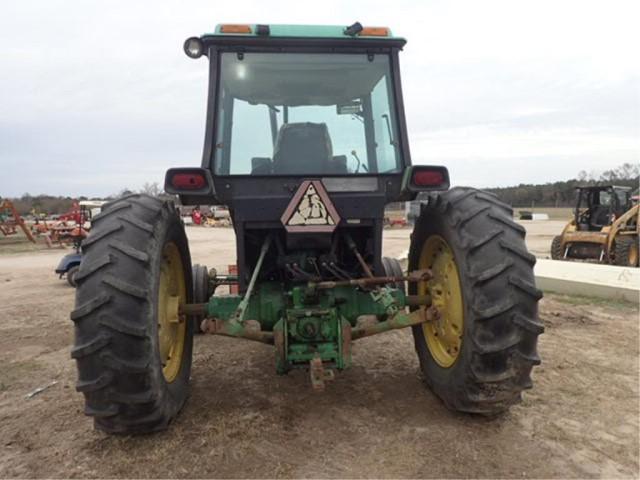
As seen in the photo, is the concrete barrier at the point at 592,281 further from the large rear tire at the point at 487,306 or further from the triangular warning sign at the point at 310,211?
the triangular warning sign at the point at 310,211

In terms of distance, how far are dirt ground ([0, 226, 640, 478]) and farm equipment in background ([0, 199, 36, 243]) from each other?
66.5ft

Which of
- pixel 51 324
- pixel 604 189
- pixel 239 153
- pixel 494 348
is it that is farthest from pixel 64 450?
pixel 604 189


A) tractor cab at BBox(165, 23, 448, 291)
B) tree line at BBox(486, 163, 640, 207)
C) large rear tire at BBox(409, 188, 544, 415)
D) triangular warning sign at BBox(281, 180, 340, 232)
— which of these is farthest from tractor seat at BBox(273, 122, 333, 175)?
tree line at BBox(486, 163, 640, 207)

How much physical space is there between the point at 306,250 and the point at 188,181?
966mm

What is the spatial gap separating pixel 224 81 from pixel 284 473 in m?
2.54

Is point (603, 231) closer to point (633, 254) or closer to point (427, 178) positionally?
point (633, 254)

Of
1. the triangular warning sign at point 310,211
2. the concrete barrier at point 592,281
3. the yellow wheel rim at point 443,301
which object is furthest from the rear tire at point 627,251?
the triangular warning sign at point 310,211

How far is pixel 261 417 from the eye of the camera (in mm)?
3234

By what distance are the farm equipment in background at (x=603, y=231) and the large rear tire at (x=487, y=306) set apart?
1007cm

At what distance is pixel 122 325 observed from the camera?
258 cm

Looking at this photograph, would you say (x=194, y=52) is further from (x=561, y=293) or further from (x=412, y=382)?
(x=561, y=293)

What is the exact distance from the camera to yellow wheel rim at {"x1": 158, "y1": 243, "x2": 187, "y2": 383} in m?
3.21

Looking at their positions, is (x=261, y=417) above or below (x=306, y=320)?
below

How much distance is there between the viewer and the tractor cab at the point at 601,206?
13.1 m
